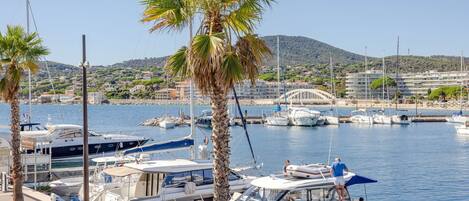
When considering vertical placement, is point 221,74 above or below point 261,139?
above

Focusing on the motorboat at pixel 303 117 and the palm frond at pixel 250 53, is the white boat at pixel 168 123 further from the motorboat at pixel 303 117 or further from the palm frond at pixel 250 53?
the palm frond at pixel 250 53

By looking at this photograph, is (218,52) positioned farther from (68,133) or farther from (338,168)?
(68,133)

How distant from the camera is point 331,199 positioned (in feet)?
62.6

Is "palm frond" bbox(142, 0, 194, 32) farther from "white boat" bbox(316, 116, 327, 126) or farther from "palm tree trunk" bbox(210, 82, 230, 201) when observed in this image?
"white boat" bbox(316, 116, 327, 126)

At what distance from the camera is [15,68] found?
21141mm

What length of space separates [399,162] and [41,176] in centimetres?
3377

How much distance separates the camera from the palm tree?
69.2 ft

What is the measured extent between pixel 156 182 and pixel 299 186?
586 centimetres

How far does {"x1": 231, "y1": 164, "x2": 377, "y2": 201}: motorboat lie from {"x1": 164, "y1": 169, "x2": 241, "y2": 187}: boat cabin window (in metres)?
3.52

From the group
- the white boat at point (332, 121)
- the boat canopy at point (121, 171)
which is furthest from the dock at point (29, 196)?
the white boat at point (332, 121)

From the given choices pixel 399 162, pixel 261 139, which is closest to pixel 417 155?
pixel 399 162

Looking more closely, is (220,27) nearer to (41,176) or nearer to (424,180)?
(41,176)

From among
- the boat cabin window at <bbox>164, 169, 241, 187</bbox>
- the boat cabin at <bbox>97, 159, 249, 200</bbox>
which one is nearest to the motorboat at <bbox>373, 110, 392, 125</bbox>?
the boat cabin window at <bbox>164, 169, 241, 187</bbox>

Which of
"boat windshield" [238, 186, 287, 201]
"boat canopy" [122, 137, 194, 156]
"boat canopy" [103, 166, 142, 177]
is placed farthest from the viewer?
"boat canopy" [122, 137, 194, 156]
